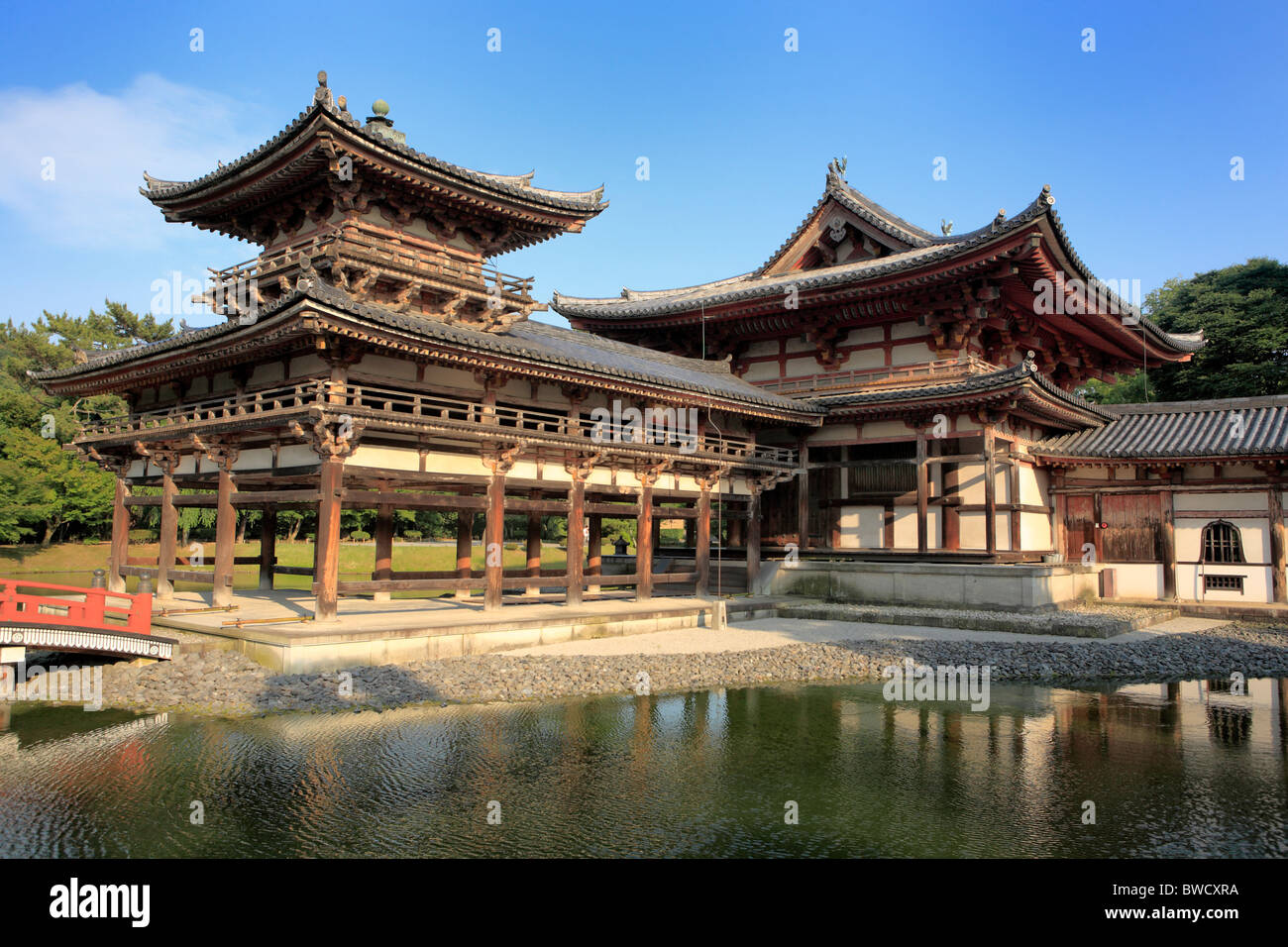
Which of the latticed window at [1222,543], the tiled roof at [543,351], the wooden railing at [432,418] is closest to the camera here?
the tiled roof at [543,351]

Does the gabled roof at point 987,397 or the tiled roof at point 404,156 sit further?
the gabled roof at point 987,397

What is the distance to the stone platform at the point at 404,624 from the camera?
15.7 meters

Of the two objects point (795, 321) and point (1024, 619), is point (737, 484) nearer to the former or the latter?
point (795, 321)

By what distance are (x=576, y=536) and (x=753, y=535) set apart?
26.2 ft

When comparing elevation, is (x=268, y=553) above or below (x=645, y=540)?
below

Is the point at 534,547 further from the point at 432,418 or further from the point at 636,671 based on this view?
the point at 636,671

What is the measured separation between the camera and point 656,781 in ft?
35.5

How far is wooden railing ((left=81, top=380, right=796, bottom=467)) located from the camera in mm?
17141

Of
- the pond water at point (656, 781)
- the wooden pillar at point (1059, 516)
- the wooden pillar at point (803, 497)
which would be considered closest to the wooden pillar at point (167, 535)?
the pond water at point (656, 781)

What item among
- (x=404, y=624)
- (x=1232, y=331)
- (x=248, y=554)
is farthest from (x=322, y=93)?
(x=1232, y=331)

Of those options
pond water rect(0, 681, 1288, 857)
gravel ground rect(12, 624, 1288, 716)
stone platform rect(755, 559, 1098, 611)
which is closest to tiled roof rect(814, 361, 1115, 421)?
stone platform rect(755, 559, 1098, 611)

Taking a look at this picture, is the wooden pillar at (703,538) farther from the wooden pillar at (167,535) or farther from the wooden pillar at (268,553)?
the wooden pillar at (167,535)

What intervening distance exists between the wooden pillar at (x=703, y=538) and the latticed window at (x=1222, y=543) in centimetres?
1648

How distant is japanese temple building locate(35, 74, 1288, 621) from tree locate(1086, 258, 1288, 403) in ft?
34.2
